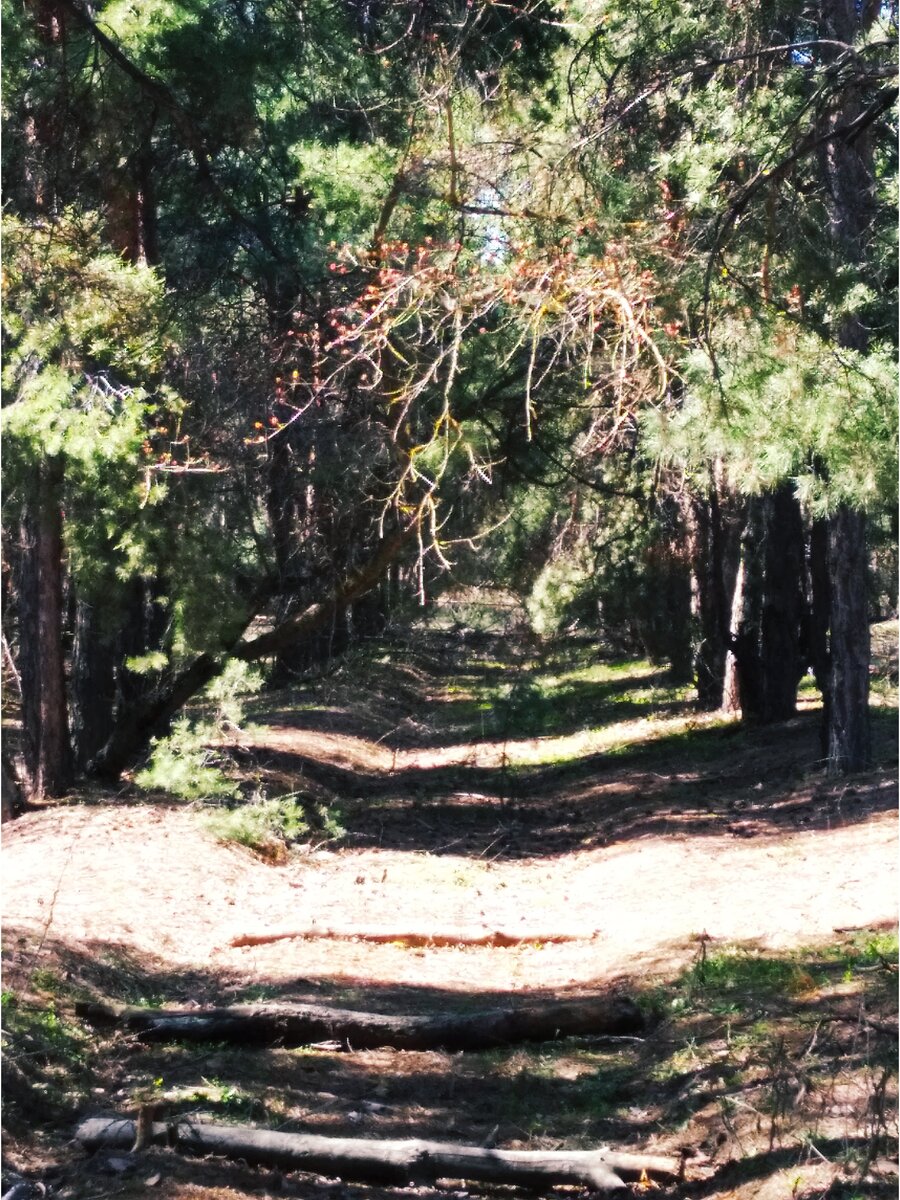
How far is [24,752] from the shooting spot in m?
14.4

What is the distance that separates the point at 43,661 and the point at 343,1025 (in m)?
7.41

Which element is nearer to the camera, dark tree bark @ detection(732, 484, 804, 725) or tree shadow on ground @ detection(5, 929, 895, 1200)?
tree shadow on ground @ detection(5, 929, 895, 1200)

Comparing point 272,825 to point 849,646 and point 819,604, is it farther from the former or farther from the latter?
point 819,604

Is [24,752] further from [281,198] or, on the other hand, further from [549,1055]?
[549,1055]

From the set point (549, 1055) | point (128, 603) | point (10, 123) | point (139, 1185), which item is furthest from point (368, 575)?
point (139, 1185)

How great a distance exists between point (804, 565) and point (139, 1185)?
1522 centimetres

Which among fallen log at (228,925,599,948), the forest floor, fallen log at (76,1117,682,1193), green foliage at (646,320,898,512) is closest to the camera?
fallen log at (76,1117,682,1193)

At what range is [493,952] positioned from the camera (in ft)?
32.9

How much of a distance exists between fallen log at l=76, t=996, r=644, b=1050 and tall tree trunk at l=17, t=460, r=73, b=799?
652 cm

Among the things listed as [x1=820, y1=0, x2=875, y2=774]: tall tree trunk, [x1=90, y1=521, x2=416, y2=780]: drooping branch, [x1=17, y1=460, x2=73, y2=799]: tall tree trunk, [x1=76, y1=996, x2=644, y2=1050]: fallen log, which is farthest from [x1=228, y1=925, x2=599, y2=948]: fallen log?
[x1=820, y1=0, x2=875, y2=774]: tall tree trunk

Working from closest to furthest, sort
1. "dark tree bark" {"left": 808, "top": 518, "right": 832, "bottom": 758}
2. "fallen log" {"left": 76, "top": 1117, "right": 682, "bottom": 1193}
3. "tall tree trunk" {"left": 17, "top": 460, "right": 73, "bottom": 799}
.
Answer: "fallen log" {"left": 76, "top": 1117, "right": 682, "bottom": 1193}
"tall tree trunk" {"left": 17, "top": 460, "right": 73, "bottom": 799}
"dark tree bark" {"left": 808, "top": 518, "right": 832, "bottom": 758}

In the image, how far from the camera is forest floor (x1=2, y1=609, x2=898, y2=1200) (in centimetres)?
575

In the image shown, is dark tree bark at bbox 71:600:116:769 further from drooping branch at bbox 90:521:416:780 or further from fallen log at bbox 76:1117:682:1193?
fallen log at bbox 76:1117:682:1193

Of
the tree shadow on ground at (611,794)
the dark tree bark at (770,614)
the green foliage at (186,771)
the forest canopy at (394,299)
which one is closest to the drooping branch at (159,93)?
the forest canopy at (394,299)
